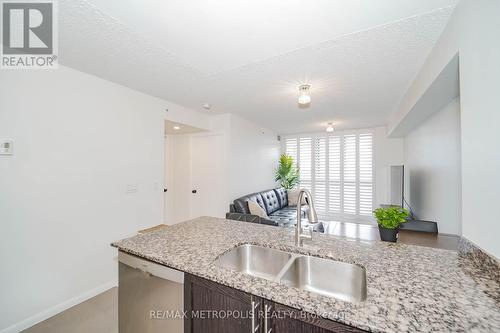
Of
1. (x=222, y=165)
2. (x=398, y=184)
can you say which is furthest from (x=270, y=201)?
(x=398, y=184)

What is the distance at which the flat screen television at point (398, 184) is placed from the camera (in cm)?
382

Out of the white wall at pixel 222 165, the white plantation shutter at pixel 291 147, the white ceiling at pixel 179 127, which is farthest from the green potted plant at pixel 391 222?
the white plantation shutter at pixel 291 147

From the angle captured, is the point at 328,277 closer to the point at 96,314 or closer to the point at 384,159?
the point at 96,314

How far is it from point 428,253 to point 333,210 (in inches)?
Result: 181

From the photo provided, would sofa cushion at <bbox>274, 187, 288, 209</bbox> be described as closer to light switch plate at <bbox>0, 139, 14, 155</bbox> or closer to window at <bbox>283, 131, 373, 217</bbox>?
window at <bbox>283, 131, 373, 217</bbox>

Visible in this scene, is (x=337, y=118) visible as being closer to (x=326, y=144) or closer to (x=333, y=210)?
(x=326, y=144)

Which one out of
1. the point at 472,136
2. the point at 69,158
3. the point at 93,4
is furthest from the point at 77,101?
the point at 472,136

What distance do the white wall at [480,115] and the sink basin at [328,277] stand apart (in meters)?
0.58

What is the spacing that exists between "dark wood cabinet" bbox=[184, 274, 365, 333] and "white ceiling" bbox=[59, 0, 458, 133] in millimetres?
1659

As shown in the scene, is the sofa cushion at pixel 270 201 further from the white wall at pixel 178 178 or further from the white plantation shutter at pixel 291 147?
the white plantation shutter at pixel 291 147

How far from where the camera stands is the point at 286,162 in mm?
5652

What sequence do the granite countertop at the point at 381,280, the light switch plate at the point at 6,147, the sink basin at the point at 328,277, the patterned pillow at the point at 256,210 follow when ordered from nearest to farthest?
1. the granite countertop at the point at 381,280
2. the sink basin at the point at 328,277
3. the light switch plate at the point at 6,147
4. the patterned pillow at the point at 256,210

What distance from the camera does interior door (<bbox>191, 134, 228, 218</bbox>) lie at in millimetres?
3811

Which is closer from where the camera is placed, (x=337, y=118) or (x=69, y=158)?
(x=69, y=158)
